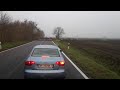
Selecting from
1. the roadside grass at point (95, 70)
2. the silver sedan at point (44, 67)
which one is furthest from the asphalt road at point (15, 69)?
the silver sedan at point (44, 67)

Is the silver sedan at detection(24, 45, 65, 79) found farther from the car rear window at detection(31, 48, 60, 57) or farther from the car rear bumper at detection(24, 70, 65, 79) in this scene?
the car rear window at detection(31, 48, 60, 57)

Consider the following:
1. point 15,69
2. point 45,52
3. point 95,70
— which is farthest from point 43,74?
point 95,70

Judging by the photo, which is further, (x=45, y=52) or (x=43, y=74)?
(x=45, y=52)

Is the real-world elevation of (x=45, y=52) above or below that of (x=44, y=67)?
above

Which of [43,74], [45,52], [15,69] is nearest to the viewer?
[43,74]

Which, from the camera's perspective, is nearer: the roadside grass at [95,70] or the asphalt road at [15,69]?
the asphalt road at [15,69]

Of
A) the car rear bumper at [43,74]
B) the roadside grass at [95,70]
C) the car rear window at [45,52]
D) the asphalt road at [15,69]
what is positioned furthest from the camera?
the roadside grass at [95,70]

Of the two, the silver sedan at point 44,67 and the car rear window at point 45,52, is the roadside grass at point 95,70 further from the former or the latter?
the silver sedan at point 44,67

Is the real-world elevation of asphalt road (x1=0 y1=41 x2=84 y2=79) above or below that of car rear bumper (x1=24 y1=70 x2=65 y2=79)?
below

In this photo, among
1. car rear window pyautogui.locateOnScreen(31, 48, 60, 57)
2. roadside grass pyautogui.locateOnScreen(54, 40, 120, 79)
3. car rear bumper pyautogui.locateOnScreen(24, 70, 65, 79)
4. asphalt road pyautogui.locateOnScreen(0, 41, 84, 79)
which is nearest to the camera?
car rear bumper pyautogui.locateOnScreen(24, 70, 65, 79)

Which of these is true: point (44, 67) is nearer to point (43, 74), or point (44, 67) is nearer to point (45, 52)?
point (43, 74)

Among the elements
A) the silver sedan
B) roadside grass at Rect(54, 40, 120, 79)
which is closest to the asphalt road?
roadside grass at Rect(54, 40, 120, 79)
